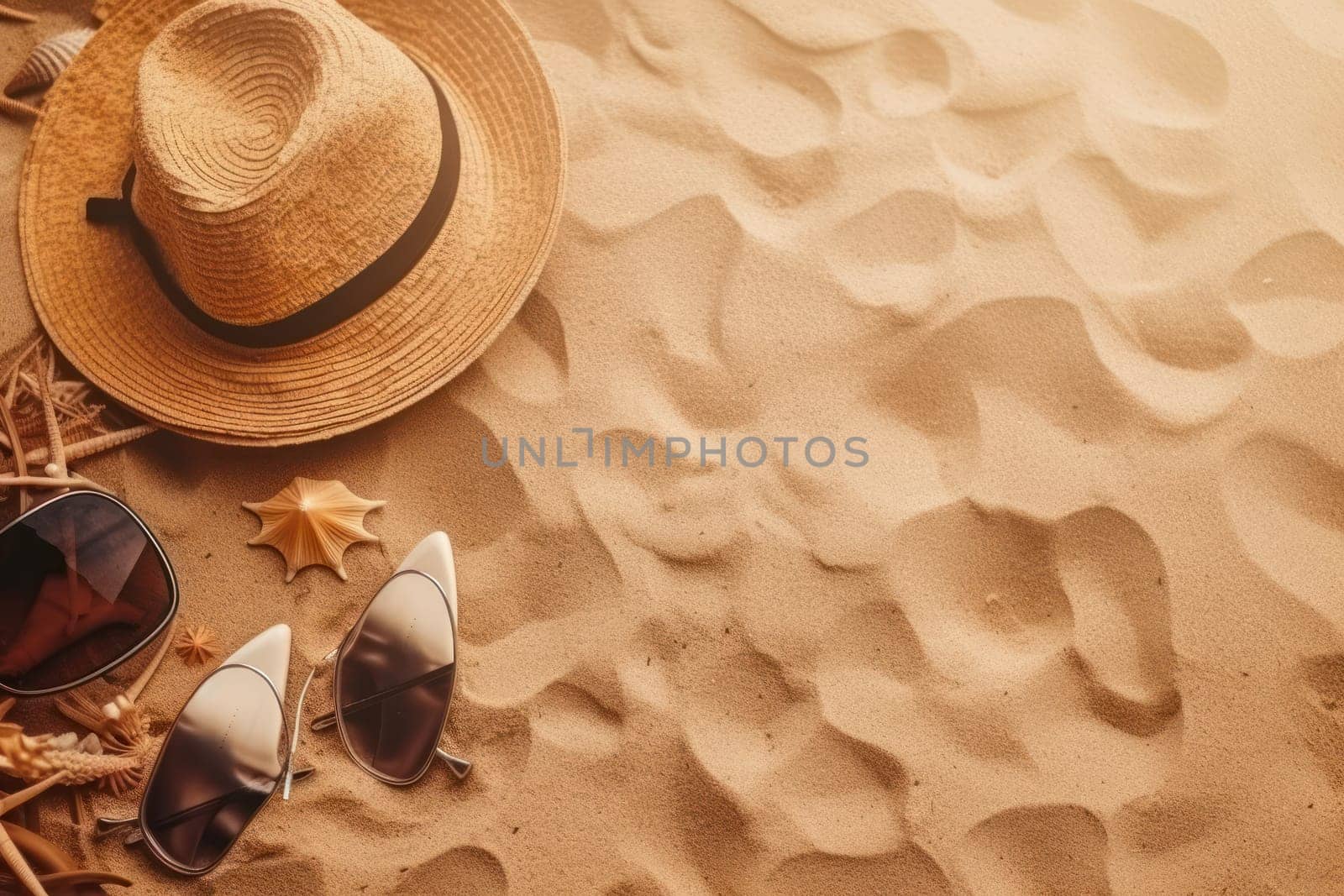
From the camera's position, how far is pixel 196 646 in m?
1.41

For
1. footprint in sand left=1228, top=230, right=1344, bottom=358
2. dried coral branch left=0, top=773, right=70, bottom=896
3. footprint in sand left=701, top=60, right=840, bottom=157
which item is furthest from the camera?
footprint in sand left=701, top=60, right=840, bottom=157

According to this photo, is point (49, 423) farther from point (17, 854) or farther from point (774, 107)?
point (774, 107)

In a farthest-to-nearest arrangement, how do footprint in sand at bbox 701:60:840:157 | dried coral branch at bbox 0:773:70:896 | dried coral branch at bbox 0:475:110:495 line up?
1. footprint in sand at bbox 701:60:840:157
2. dried coral branch at bbox 0:475:110:495
3. dried coral branch at bbox 0:773:70:896

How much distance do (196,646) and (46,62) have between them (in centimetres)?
113

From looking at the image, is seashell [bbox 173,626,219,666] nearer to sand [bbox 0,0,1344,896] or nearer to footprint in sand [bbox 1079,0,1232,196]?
sand [bbox 0,0,1344,896]

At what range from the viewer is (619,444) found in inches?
58.4

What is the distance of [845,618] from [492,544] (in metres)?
0.65

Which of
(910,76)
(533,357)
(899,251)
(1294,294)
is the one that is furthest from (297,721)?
(1294,294)

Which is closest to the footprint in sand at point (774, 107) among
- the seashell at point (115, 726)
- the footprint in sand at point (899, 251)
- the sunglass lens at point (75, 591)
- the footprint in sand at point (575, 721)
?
the footprint in sand at point (899, 251)

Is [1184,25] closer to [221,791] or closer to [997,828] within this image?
[997,828]

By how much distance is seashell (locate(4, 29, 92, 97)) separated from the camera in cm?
153

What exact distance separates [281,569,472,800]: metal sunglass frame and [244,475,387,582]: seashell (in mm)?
105

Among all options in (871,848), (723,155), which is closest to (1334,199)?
(723,155)

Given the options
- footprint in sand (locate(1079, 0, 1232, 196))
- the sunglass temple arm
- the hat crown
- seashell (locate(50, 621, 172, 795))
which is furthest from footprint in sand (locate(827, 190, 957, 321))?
seashell (locate(50, 621, 172, 795))
